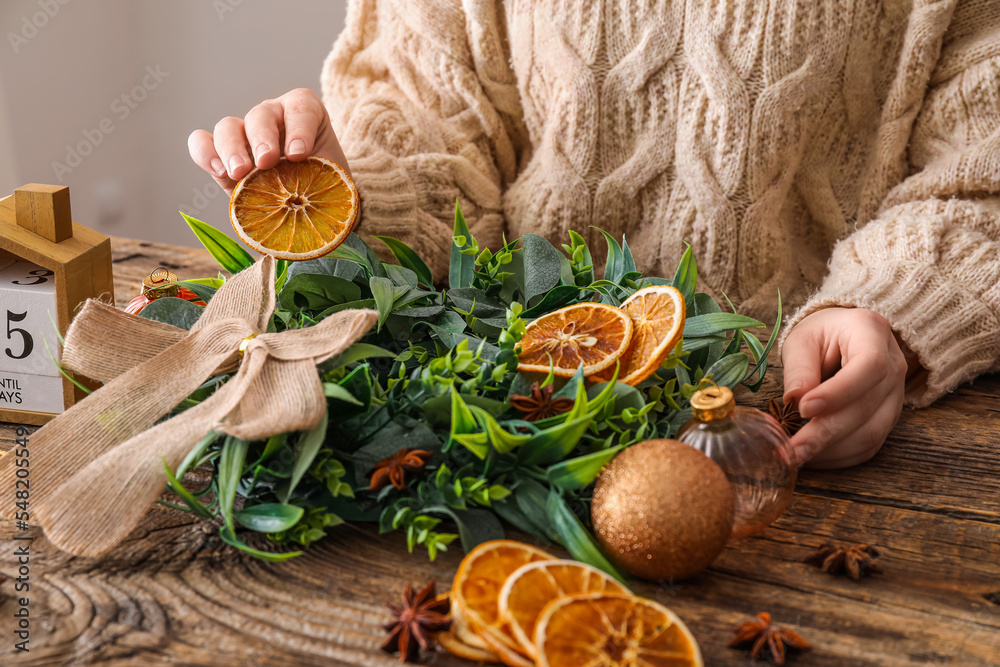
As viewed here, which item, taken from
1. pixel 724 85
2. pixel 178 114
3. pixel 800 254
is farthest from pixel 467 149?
pixel 178 114

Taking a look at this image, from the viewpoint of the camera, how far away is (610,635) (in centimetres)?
34

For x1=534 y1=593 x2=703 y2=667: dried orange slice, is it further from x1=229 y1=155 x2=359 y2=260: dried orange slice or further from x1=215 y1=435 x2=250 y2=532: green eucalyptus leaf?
x1=229 y1=155 x2=359 y2=260: dried orange slice

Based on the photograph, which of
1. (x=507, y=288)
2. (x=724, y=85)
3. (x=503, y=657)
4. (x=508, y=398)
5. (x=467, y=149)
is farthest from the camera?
(x=467, y=149)

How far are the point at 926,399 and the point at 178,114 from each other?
1.87 metres

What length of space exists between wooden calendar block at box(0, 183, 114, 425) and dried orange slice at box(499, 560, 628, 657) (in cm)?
40

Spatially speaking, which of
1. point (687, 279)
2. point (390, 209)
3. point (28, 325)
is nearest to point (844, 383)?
point (687, 279)

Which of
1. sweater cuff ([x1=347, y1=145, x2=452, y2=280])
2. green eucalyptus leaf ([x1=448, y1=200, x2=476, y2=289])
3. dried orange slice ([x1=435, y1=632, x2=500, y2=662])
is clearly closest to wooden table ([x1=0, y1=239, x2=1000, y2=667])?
dried orange slice ([x1=435, y1=632, x2=500, y2=662])

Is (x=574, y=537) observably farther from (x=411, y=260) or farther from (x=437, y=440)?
(x=411, y=260)

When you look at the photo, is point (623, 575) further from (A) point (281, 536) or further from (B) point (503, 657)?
(A) point (281, 536)

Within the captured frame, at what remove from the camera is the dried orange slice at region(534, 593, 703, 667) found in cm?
34

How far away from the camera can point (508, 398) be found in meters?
0.45

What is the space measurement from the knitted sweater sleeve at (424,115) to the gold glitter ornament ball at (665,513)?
0.46 metres

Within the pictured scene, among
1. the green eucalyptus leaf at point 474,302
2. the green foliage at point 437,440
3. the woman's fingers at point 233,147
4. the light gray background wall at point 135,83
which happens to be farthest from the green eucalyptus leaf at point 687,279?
the light gray background wall at point 135,83

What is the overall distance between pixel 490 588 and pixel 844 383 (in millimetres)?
326
